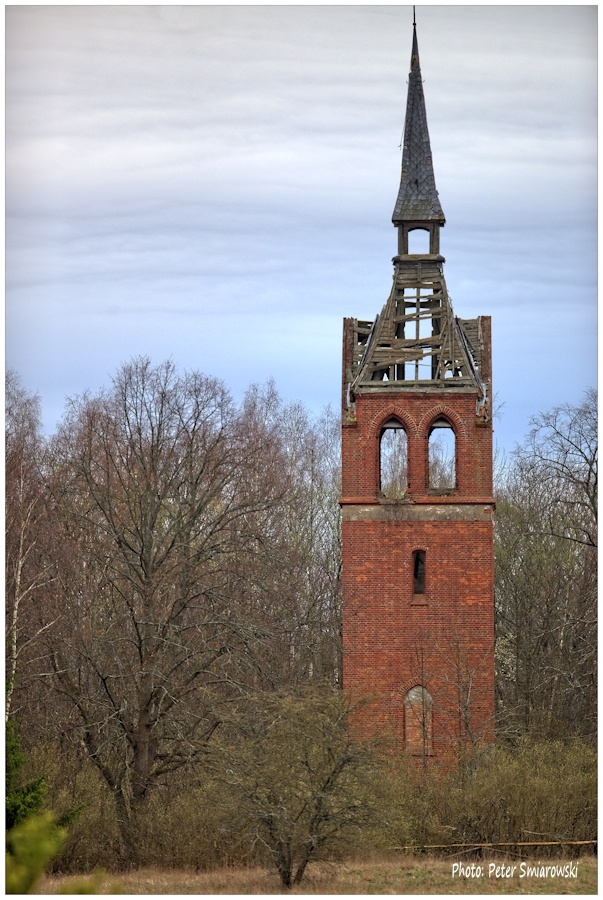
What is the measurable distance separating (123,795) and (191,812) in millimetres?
1728

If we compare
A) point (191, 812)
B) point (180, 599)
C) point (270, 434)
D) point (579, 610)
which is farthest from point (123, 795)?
point (270, 434)

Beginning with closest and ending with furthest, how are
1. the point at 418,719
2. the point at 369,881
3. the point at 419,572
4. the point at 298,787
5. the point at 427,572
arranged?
the point at 369,881, the point at 298,787, the point at 418,719, the point at 427,572, the point at 419,572

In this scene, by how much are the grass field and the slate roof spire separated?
→ 15.0 meters

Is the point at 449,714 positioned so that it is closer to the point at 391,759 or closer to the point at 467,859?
the point at 391,759

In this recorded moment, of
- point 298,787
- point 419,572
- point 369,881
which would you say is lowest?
point 369,881

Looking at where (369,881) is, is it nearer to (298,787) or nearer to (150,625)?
(298,787)

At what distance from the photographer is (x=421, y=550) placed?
26.5 meters

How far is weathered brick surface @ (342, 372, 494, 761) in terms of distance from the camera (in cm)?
2584

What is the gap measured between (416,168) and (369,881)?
17.1 m

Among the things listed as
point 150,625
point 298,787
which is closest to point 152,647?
point 150,625

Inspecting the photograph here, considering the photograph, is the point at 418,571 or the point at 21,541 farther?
the point at 418,571

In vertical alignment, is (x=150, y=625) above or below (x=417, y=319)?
below

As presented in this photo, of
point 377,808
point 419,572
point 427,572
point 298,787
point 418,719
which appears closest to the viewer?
point 298,787

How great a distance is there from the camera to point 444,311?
90.7 ft
